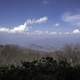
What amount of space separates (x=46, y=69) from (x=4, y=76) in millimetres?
3145

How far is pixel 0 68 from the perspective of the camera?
44.3 ft

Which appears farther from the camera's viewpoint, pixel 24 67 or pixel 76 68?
pixel 76 68

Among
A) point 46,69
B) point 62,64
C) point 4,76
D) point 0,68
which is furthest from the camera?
point 62,64

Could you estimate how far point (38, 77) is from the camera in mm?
13531

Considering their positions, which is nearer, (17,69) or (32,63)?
(17,69)

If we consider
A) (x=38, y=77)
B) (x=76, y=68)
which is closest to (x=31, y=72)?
(x=38, y=77)

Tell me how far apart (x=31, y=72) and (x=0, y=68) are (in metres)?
2.04

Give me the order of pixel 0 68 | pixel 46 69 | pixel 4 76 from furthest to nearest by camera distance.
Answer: pixel 46 69
pixel 0 68
pixel 4 76

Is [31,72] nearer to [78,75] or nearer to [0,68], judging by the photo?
[0,68]

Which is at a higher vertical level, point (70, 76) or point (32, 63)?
point (32, 63)

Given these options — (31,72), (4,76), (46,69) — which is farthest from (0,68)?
(46,69)

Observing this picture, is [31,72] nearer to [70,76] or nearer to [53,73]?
[53,73]

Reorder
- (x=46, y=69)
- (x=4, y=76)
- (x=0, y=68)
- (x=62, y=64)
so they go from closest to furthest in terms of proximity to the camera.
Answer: (x=4, y=76)
(x=0, y=68)
(x=46, y=69)
(x=62, y=64)

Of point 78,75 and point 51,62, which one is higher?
point 51,62
